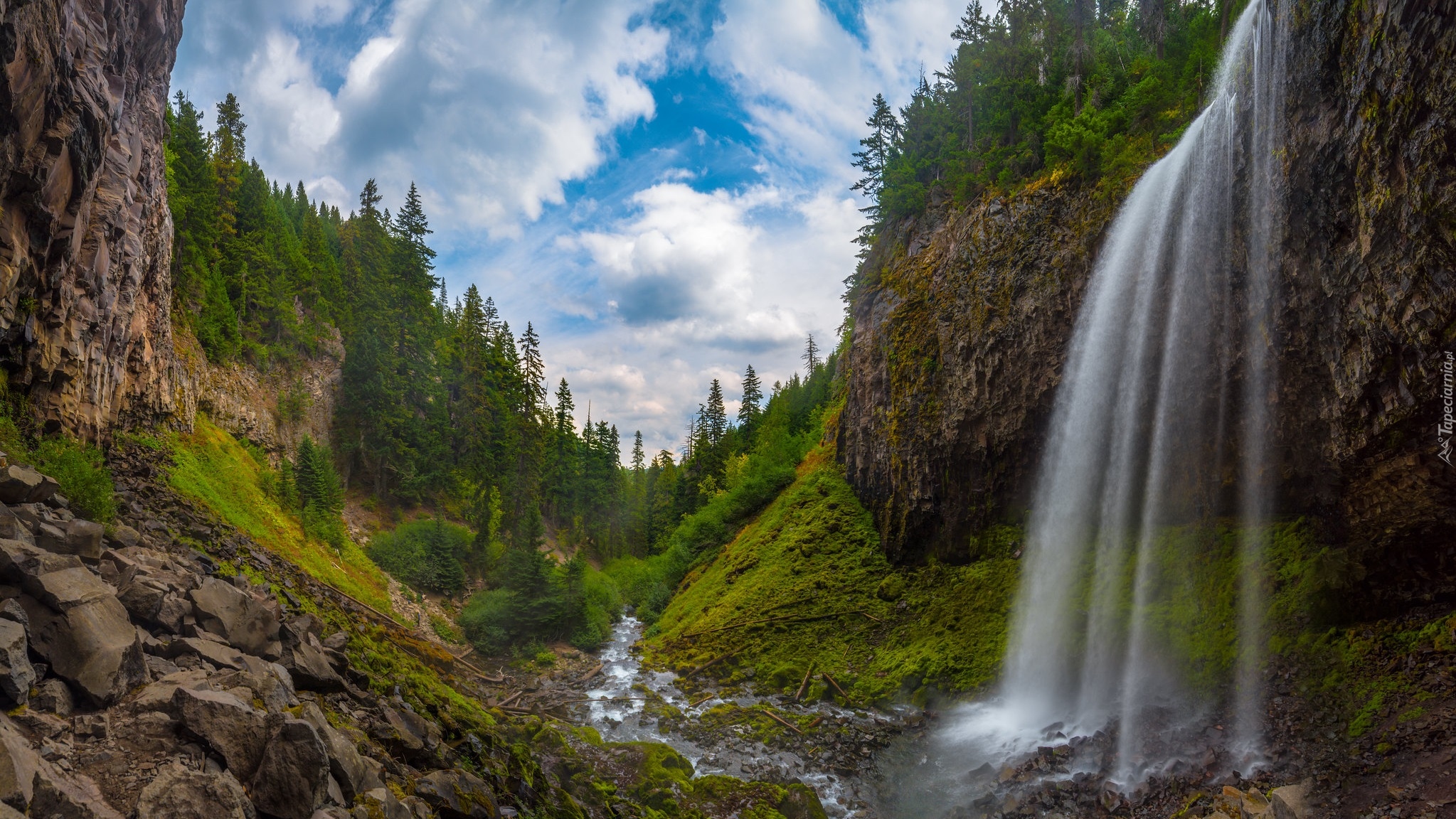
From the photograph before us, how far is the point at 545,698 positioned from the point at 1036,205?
24127 mm

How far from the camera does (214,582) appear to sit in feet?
22.7

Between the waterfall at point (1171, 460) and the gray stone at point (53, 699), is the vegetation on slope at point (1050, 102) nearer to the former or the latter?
the waterfall at point (1171, 460)

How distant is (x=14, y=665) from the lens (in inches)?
164

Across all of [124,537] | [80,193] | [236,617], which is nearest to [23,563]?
[236,617]

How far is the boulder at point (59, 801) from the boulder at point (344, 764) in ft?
4.82

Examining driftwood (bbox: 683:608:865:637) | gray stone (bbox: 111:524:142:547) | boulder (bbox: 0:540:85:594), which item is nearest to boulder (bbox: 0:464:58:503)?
gray stone (bbox: 111:524:142:547)

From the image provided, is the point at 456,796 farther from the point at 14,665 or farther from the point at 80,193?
the point at 80,193

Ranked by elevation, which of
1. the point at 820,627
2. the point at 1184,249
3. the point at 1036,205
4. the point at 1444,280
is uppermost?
the point at 1036,205

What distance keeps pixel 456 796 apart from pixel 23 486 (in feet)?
21.4

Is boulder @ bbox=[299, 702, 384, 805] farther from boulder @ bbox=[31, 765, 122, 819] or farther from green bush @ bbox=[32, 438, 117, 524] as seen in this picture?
green bush @ bbox=[32, 438, 117, 524]

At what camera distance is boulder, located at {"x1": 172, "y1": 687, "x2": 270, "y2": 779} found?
15.3ft

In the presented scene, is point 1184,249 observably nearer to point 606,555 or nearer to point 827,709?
point 827,709

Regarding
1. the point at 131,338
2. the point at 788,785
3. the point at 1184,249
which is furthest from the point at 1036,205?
the point at 131,338

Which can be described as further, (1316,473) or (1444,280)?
(1316,473)
